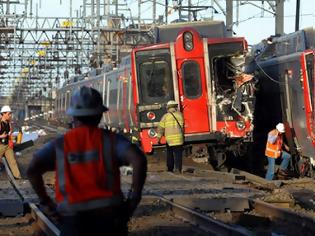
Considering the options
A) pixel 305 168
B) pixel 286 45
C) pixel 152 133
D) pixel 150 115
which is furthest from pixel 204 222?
pixel 286 45

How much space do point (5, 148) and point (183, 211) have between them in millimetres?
8247

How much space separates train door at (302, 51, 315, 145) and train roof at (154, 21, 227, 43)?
543 cm

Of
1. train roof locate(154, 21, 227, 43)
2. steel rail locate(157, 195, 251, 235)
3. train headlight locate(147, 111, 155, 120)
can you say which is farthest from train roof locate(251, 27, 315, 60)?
steel rail locate(157, 195, 251, 235)

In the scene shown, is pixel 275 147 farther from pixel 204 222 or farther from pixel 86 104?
pixel 86 104

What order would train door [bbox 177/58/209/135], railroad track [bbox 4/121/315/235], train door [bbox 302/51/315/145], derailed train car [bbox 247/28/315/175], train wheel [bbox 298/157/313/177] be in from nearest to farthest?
railroad track [bbox 4/121/315/235]
train door [bbox 302/51/315/145]
derailed train car [bbox 247/28/315/175]
train wheel [bbox 298/157/313/177]
train door [bbox 177/58/209/135]

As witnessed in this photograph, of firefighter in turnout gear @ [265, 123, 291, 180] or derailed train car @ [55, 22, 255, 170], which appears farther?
derailed train car @ [55, 22, 255, 170]

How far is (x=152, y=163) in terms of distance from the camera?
79.7 feet

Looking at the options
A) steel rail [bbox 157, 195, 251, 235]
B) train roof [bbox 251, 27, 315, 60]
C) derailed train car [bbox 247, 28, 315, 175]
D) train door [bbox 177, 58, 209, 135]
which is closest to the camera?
steel rail [bbox 157, 195, 251, 235]

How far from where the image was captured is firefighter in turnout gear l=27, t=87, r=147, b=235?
501 cm

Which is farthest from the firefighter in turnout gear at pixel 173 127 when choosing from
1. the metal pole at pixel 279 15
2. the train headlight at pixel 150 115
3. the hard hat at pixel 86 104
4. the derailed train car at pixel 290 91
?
the metal pole at pixel 279 15

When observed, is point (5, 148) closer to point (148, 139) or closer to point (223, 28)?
point (148, 139)

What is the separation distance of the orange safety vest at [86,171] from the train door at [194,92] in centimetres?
1513

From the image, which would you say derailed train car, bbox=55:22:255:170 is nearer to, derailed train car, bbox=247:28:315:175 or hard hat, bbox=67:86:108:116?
derailed train car, bbox=247:28:315:175

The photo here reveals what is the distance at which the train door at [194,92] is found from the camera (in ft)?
66.3
